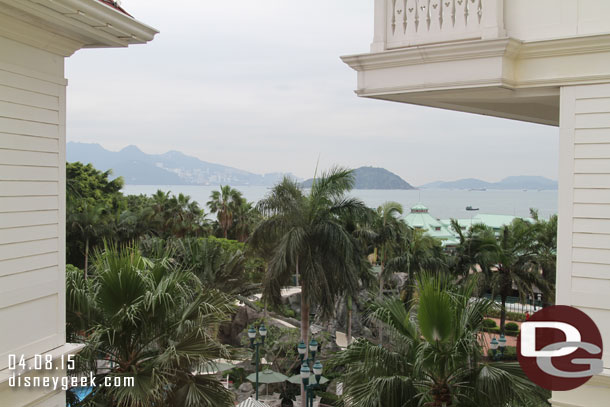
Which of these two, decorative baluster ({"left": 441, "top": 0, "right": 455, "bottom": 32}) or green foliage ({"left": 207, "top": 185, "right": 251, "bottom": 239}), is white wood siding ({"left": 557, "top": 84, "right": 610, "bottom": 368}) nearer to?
decorative baluster ({"left": 441, "top": 0, "right": 455, "bottom": 32})

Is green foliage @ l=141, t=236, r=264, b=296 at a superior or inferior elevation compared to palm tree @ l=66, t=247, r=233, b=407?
inferior

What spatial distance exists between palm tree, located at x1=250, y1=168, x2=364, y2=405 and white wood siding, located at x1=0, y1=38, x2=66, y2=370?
11845 mm

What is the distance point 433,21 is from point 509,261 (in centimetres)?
1909

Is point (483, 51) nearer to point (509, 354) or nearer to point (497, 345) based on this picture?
point (497, 345)

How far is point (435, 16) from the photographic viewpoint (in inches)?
264

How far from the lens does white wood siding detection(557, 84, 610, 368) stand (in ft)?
18.5

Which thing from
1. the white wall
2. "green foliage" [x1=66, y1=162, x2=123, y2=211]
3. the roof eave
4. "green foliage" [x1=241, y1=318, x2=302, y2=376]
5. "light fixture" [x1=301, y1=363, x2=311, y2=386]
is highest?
the white wall

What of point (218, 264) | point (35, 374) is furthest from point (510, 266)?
point (35, 374)

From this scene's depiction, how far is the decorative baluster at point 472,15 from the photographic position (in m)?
6.41

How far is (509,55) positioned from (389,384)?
12.0 feet

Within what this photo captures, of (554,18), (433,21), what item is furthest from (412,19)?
(554,18)

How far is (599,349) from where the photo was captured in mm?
5641
